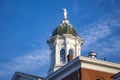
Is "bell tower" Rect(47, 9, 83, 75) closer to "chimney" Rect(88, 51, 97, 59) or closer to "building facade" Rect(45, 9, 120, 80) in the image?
"building facade" Rect(45, 9, 120, 80)

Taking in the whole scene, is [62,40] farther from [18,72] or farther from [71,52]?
[18,72]

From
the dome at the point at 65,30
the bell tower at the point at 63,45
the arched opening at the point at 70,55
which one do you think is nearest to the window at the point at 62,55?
the bell tower at the point at 63,45

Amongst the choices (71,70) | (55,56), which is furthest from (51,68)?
(71,70)

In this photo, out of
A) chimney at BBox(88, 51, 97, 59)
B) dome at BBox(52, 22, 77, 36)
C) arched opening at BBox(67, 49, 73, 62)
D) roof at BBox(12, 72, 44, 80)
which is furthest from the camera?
dome at BBox(52, 22, 77, 36)

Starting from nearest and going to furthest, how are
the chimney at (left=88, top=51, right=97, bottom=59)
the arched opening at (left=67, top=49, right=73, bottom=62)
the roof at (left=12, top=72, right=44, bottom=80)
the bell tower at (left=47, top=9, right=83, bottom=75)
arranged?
1. the chimney at (left=88, top=51, right=97, bottom=59)
2. the roof at (left=12, top=72, right=44, bottom=80)
3. the arched opening at (left=67, top=49, right=73, bottom=62)
4. the bell tower at (left=47, top=9, right=83, bottom=75)

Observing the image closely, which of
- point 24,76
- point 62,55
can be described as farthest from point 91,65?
point 24,76

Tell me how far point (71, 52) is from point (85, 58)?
39.9 feet

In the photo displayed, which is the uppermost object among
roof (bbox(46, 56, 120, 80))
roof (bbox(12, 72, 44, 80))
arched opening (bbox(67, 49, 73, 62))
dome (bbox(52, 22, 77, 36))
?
dome (bbox(52, 22, 77, 36))

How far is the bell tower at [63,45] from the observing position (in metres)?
64.8

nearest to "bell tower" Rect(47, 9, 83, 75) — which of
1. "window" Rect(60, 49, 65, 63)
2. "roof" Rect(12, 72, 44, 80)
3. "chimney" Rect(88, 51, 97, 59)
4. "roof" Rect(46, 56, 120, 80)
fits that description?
"window" Rect(60, 49, 65, 63)

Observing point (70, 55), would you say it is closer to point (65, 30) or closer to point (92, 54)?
point (92, 54)

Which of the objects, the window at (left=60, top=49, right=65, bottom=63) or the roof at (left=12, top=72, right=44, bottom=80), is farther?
the window at (left=60, top=49, right=65, bottom=63)

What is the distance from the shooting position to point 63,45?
6562 cm

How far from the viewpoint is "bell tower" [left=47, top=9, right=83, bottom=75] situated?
64.8 metres
